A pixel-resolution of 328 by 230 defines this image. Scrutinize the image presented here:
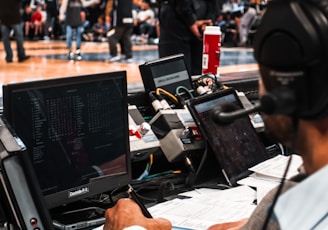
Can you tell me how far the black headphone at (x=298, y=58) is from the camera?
0.81 meters

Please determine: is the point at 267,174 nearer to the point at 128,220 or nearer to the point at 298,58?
the point at 128,220

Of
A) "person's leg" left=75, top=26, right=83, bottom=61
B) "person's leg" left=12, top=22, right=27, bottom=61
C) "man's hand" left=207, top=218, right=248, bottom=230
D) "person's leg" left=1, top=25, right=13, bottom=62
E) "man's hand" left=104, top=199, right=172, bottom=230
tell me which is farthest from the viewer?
"person's leg" left=75, top=26, right=83, bottom=61

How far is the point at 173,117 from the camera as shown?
1971 mm

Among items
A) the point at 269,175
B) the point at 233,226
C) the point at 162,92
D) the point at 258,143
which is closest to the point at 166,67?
the point at 162,92

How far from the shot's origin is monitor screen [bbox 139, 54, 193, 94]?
212 cm

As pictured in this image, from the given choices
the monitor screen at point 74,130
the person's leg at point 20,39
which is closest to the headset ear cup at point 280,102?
the monitor screen at point 74,130

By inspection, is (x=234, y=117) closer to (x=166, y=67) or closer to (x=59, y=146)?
(x=59, y=146)

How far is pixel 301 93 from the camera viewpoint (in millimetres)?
836

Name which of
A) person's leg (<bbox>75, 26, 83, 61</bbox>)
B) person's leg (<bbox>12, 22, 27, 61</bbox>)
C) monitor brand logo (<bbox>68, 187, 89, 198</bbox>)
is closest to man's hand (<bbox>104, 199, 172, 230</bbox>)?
monitor brand logo (<bbox>68, 187, 89, 198</bbox>)

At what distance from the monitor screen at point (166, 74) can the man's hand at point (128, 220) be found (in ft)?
2.70

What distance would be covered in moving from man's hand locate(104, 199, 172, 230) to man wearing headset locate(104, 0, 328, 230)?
1.58 feet

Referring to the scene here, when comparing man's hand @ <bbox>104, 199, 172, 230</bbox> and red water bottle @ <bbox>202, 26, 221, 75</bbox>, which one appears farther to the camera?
red water bottle @ <bbox>202, 26, 221, 75</bbox>

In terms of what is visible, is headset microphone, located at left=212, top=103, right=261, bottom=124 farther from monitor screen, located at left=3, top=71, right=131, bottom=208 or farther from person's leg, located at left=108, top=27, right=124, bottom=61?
person's leg, located at left=108, top=27, right=124, bottom=61

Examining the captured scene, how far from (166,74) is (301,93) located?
1.35m
